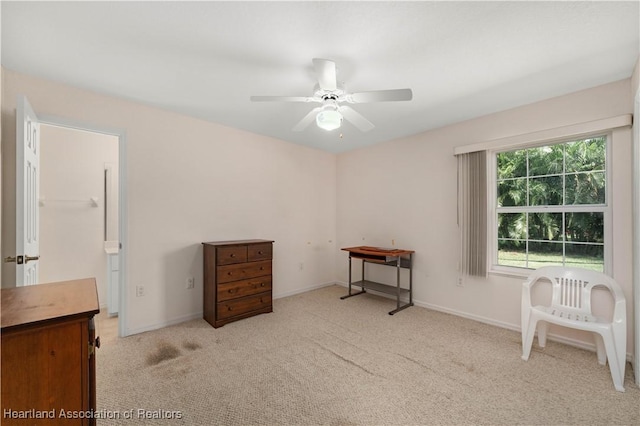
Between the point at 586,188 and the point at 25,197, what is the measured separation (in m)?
4.69

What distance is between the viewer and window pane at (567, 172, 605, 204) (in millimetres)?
2547

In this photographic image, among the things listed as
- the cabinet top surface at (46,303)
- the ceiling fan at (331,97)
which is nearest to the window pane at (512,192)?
the ceiling fan at (331,97)

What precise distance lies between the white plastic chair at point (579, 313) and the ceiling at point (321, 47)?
1.72m

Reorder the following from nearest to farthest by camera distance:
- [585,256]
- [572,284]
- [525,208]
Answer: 1. [572,284]
2. [585,256]
3. [525,208]

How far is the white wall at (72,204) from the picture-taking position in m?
3.39

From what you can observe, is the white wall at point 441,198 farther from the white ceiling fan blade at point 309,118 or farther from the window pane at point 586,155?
the white ceiling fan blade at point 309,118

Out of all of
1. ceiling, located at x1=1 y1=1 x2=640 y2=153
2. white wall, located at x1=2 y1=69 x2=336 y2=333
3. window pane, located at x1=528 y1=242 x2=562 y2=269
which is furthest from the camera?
window pane, located at x1=528 y1=242 x2=562 y2=269

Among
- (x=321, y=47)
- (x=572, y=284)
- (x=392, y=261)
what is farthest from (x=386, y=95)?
(x=392, y=261)

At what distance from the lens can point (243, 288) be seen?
322 cm

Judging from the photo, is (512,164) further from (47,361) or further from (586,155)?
(47,361)

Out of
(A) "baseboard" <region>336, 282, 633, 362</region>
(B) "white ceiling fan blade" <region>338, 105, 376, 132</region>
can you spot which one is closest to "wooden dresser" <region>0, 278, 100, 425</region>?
(B) "white ceiling fan blade" <region>338, 105, 376, 132</region>

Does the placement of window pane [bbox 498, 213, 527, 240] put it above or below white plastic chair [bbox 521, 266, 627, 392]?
above

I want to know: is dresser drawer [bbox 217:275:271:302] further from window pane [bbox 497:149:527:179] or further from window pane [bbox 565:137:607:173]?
window pane [bbox 565:137:607:173]

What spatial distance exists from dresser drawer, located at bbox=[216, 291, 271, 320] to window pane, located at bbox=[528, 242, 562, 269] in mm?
3024
